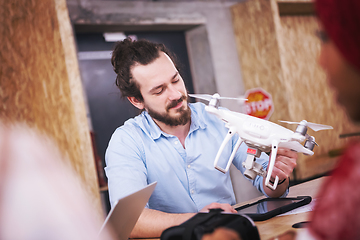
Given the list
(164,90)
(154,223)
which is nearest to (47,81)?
(164,90)

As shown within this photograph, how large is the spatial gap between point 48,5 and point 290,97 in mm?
2658

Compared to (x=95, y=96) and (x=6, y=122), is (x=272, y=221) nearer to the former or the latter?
(x=6, y=122)

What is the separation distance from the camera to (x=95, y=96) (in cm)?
320

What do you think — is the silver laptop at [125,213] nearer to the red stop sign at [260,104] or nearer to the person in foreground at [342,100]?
the person in foreground at [342,100]

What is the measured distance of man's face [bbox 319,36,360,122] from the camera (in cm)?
51

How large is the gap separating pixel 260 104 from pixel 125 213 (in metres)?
3.14

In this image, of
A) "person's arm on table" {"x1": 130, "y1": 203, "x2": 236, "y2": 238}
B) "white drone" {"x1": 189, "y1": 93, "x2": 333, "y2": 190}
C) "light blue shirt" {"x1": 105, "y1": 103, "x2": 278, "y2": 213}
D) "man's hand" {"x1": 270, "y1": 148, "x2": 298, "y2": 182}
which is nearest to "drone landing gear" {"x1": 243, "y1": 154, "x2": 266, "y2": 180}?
"white drone" {"x1": 189, "y1": 93, "x2": 333, "y2": 190}

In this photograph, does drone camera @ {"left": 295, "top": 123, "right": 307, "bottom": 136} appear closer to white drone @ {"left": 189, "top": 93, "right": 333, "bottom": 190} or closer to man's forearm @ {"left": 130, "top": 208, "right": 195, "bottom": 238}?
white drone @ {"left": 189, "top": 93, "right": 333, "bottom": 190}

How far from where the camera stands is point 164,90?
63.4 inches

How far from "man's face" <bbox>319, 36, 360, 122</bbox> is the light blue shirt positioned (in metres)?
1.03

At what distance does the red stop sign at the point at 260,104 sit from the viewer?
12.5ft

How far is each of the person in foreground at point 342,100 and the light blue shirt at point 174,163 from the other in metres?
1.02

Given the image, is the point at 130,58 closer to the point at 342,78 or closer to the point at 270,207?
the point at 270,207

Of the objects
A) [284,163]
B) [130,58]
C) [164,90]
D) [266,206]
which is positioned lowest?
[266,206]
